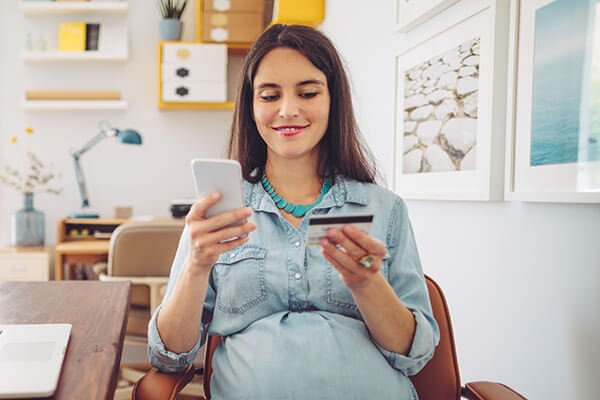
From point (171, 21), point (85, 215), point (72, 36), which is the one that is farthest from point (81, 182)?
point (171, 21)

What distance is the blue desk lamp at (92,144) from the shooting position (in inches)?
124

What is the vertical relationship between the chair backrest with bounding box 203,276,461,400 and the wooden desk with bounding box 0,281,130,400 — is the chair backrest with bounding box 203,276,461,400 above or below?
below

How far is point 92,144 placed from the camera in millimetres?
3377

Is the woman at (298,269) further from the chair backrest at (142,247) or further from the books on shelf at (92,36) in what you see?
the books on shelf at (92,36)

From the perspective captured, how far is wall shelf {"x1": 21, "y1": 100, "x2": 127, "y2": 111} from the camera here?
10.9ft

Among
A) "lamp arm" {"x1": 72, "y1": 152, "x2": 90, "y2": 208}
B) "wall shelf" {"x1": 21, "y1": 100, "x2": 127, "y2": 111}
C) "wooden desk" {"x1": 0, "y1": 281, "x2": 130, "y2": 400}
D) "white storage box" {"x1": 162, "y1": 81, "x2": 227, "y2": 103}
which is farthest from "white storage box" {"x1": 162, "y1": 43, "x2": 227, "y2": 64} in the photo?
"wooden desk" {"x1": 0, "y1": 281, "x2": 130, "y2": 400}

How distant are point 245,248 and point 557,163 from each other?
1.99ft

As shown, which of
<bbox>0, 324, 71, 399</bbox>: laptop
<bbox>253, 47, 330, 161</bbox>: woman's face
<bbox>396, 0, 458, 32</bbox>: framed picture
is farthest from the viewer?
<bbox>396, 0, 458, 32</bbox>: framed picture

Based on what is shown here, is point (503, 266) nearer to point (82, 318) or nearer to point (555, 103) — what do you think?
point (555, 103)

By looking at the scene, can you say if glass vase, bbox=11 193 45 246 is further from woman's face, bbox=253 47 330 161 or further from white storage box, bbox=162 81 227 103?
woman's face, bbox=253 47 330 161

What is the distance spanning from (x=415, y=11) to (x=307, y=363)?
1136 millimetres

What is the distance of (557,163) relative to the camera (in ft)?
3.40

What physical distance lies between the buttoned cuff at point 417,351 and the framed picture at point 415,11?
2.95 feet

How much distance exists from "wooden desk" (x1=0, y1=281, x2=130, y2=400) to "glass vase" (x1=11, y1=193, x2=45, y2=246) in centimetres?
193
